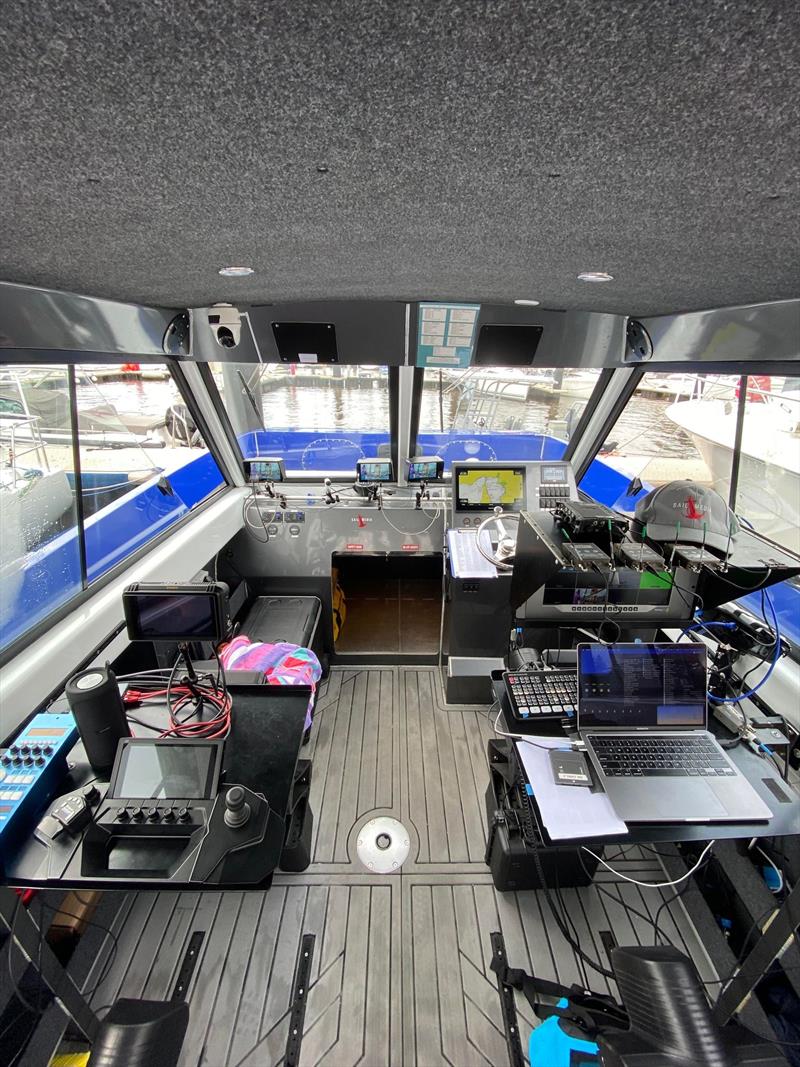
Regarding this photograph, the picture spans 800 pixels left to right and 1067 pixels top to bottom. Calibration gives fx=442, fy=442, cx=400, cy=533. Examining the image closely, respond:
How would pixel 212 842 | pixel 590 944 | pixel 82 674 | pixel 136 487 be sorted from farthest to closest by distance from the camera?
pixel 136 487 → pixel 590 944 → pixel 82 674 → pixel 212 842

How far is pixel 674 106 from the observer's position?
50 cm

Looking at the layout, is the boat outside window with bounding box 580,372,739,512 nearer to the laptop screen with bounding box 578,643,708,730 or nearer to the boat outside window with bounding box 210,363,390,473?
the laptop screen with bounding box 578,643,708,730

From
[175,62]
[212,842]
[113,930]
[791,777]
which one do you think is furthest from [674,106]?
[113,930]

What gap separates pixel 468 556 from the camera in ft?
9.29

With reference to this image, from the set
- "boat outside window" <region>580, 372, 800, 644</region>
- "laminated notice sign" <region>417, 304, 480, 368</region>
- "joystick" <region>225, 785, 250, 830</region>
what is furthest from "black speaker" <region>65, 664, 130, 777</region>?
"boat outside window" <region>580, 372, 800, 644</region>

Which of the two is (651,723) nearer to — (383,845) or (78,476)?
(383,845)

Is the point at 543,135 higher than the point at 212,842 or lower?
higher

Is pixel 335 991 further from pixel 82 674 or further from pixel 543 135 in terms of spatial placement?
pixel 543 135

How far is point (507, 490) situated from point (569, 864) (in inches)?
84.6

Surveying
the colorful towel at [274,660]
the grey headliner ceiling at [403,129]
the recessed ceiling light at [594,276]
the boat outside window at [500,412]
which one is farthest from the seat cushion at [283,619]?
the recessed ceiling light at [594,276]

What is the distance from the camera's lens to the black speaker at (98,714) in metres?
1.26

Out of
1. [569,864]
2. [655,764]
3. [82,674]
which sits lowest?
[569,864]

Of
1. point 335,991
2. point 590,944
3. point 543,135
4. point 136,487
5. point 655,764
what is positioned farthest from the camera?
point 136,487

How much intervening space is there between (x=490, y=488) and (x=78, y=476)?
2434mm
